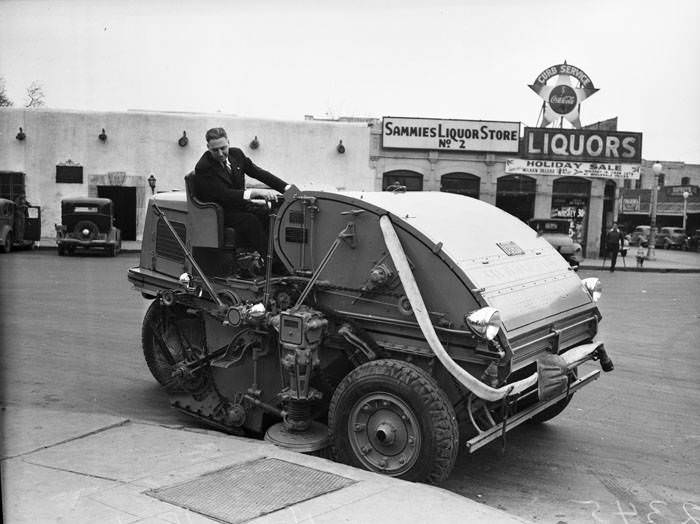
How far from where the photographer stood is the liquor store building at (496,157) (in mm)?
32438

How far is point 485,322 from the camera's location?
4863 mm

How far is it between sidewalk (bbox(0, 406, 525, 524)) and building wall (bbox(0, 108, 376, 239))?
84.0 feet

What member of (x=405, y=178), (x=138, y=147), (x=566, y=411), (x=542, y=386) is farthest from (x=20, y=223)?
(x=542, y=386)

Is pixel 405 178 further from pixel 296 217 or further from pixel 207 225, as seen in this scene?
pixel 296 217

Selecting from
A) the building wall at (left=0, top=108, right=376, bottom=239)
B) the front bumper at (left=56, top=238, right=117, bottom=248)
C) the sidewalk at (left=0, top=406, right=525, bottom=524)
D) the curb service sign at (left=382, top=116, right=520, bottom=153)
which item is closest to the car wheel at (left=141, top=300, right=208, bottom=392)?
the sidewalk at (left=0, top=406, right=525, bottom=524)

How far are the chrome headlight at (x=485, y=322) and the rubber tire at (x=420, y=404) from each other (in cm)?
46

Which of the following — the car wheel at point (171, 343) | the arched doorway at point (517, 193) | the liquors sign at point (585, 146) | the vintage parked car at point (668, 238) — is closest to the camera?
the car wheel at point (171, 343)

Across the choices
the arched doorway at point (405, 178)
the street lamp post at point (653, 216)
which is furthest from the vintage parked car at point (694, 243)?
the arched doorway at point (405, 178)

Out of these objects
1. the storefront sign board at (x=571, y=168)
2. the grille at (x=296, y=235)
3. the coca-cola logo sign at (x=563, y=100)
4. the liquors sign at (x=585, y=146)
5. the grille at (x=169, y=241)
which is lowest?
the grille at (x=169, y=241)

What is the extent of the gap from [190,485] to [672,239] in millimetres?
53489

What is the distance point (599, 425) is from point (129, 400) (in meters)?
4.58

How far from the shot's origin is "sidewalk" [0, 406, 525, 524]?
430 cm

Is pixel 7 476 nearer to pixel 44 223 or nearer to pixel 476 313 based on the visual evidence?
pixel 476 313

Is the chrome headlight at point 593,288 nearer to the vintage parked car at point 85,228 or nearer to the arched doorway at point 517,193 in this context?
the vintage parked car at point 85,228
